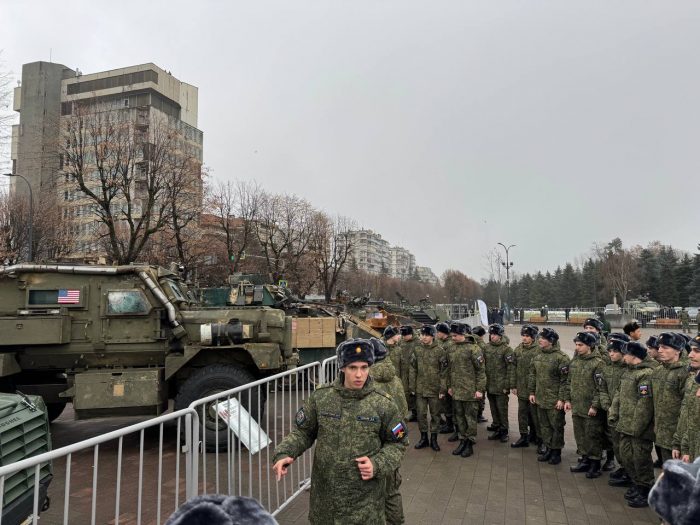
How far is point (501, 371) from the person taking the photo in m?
6.92

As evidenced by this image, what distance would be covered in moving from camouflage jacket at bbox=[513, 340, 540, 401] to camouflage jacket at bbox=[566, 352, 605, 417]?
0.73m

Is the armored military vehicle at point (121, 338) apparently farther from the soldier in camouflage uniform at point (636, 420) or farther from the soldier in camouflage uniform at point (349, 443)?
the soldier in camouflage uniform at point (636, 420)

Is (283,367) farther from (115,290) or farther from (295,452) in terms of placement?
(295,452)

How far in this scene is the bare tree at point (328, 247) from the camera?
33.9 meters

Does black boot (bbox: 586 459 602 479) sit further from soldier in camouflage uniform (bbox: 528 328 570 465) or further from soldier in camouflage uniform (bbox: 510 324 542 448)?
soldier in camouflage uniform (bbox: 510 324 542 448)

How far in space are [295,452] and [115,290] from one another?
4.94 m

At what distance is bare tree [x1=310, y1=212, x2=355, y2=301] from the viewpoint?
33875mm

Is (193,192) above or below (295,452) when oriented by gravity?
above

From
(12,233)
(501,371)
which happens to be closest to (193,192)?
(12,233)

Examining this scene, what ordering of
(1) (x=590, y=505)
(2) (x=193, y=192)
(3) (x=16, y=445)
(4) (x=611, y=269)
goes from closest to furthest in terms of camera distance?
(3) (x=16, y=445)
(1) (x=590, y=505)
(2) (x=193, y=192)
(4) (x=611, y=269)

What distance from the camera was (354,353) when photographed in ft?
9.24

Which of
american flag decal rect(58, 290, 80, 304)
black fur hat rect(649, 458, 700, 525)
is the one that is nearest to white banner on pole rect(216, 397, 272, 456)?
black fur hat rect(649, 458, 700, 525)

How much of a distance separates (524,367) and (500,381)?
51cm

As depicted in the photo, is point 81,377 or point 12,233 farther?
point 12,233
